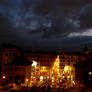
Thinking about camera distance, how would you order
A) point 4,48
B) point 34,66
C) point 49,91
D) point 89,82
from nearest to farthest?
point 49,91 < point 89,82 < point 4,48 < point 34,66

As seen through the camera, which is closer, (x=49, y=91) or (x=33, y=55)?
(x=49, y=91)

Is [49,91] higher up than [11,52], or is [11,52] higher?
[11,52]

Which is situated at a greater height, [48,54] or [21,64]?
[48,54]

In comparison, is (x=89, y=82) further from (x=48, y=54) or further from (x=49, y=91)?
(x=48, y=54)

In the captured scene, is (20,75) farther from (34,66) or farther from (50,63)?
(50,63)

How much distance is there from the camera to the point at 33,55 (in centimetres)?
5669

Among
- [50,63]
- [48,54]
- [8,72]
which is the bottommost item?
[8,72]

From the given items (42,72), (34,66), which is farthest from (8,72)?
(42,72)

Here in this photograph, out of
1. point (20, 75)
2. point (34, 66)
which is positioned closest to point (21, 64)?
point (20, 75)

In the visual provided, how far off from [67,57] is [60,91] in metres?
42.0

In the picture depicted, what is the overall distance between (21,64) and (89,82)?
58.2ft

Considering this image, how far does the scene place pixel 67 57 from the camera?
5938cm

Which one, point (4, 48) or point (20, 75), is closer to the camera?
point (20, 75)

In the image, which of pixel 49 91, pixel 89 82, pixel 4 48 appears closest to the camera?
A: pixel 49 91
